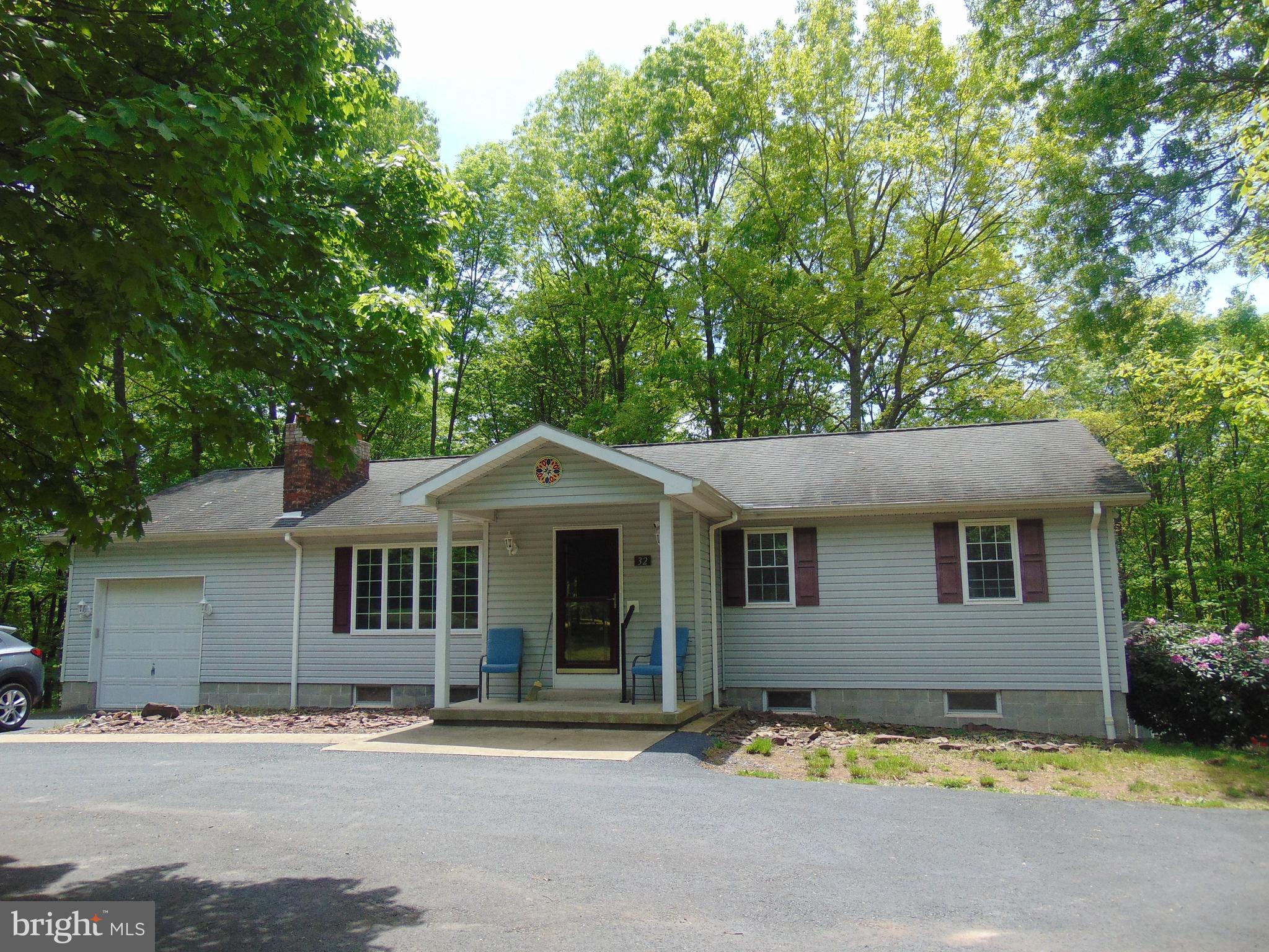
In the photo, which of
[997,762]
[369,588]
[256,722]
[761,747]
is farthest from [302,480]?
[997,762]

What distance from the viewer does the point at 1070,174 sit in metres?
13.5

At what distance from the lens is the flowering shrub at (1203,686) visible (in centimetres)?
1037

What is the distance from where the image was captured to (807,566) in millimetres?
12508

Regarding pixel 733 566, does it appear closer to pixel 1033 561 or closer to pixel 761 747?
pixel 761 747

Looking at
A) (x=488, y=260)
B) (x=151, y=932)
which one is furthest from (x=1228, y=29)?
(x=488, y=260)

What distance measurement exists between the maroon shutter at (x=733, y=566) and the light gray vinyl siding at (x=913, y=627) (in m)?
0.18

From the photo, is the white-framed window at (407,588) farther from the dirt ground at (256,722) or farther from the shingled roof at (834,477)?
the dirt ground at (256,722)

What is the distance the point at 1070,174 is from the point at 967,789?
32.7 ft

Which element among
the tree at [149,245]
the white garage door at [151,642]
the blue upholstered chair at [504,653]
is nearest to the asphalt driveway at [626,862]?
the tree at [149,245]

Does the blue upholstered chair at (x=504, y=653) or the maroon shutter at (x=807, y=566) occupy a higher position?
the maroon shutter at (x=807, y=566)

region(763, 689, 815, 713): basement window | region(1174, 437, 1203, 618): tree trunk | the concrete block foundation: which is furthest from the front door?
region(1174, 437, 1203, 618): tree trunk

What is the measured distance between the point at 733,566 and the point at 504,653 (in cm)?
343

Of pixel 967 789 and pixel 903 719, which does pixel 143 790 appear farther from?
pixel 903 719

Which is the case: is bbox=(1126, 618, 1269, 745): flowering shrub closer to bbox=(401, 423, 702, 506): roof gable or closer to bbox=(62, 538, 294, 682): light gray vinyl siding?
bbox=(401, 423, 702, 506): roof gable
